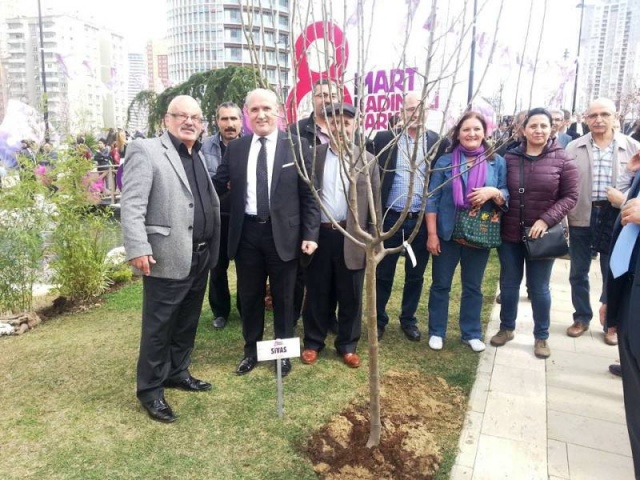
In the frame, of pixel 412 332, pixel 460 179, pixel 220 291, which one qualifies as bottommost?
pixel 412 332

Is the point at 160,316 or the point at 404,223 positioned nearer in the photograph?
the point at 160,316

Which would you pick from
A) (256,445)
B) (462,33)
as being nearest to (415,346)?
(256,445)

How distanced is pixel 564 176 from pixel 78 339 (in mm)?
4212

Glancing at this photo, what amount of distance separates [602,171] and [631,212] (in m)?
2.23

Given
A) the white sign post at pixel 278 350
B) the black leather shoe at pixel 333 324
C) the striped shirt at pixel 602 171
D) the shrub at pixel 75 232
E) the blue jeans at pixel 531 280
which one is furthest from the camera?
the shrub at pixel 75 232

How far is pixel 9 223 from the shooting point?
4.61 m

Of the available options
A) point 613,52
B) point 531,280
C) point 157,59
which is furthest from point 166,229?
point 157,59

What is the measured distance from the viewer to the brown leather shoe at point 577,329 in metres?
4.30

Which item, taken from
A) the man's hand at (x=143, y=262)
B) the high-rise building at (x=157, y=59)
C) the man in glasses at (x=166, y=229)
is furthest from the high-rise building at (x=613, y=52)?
the high-rise building at (x=157, y=59)

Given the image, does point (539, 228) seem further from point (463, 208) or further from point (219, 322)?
point (219, 322)

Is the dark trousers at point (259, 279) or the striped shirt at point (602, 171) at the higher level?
the striped shirt at point (602, 171)

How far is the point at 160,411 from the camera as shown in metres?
2.94

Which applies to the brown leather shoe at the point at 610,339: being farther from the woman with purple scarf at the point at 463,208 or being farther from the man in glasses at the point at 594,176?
the woman with purple scarf at the point at 463,208

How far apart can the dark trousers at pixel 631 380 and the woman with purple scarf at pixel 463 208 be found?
152 cm
